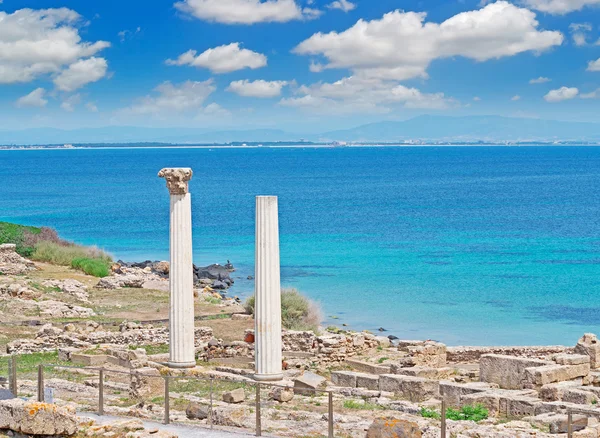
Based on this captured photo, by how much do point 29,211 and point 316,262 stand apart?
145ft

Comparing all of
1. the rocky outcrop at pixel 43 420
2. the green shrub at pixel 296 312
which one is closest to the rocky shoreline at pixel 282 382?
the rocky outcrop at pixel 43 420

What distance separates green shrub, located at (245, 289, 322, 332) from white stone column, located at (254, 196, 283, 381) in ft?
40.6

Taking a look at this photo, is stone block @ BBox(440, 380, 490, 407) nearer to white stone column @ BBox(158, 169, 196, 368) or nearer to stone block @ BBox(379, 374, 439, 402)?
stone block @ BBox(379, 374, 439, 402)

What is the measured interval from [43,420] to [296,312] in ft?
63.1

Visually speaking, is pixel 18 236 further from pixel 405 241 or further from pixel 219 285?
pixel 405 241

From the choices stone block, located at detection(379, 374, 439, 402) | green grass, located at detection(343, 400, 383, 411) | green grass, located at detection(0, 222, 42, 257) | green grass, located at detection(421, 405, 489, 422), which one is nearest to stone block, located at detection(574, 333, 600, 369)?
stone block, located at detection(379, 374, 439, 402)

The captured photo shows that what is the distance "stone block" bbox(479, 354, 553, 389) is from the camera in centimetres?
1880

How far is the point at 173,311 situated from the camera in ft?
58.6

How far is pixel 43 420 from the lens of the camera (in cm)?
1118

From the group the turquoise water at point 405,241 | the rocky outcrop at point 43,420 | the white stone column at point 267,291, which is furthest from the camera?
the turquoise water at point 405,241

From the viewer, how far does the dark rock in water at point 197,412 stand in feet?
44.7

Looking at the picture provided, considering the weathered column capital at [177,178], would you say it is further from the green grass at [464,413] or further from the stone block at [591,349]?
the stone block at [591,349]

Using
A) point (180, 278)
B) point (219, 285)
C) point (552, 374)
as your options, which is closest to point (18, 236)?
point (219, 285)

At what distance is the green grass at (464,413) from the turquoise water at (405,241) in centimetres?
1565
